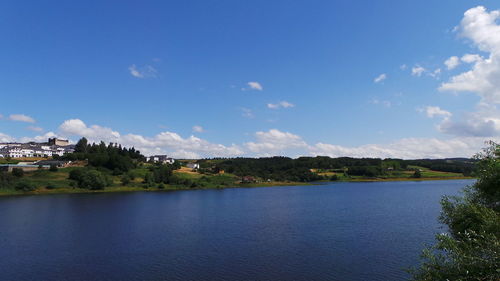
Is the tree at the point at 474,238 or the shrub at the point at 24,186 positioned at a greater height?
the tree at the point at 474,238

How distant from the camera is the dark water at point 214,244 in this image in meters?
35.3

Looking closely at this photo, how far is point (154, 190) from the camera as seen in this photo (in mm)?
145500

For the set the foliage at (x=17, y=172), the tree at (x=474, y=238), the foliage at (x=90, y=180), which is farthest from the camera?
the foliage at (x=17, y=172)

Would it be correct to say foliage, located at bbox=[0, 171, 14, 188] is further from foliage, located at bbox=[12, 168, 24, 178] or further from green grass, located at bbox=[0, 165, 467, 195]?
foliage, located at bbox=[12, 168, 24, 178]

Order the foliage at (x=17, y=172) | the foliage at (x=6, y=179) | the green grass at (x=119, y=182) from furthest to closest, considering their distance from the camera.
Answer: the foliage at (x=17, y=172) → the green grass at (x=119, y=182) → the foliage at (x=6, y=179)

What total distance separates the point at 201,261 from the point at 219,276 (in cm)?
571

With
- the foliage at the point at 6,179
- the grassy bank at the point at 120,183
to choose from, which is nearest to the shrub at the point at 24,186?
the grassy bank at the point at 120,183

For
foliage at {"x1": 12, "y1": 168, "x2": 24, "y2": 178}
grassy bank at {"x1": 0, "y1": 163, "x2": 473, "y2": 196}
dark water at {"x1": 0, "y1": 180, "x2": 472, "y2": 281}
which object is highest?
→ foliage at {"x1": 12, "y1": 168, "x2": 24, "y2": 178}

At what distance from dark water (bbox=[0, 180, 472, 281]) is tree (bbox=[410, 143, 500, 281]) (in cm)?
1149

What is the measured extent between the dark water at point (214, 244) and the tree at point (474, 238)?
11488mm

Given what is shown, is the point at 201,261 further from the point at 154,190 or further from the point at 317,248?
the point at 154,190

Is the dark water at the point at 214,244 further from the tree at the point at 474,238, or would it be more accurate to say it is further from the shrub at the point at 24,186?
the shrub at the point at 24,186

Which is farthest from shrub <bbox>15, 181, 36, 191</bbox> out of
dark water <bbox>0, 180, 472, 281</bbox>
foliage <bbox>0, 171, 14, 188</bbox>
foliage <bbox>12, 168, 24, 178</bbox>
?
dark water <bbox>0, 180, 472, 281</bbox>

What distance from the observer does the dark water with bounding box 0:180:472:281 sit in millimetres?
35344
